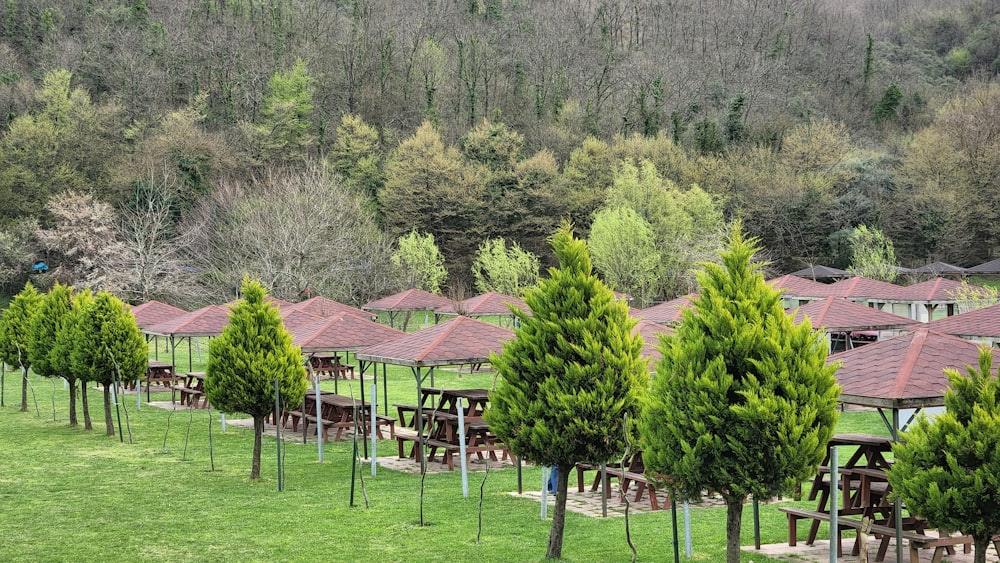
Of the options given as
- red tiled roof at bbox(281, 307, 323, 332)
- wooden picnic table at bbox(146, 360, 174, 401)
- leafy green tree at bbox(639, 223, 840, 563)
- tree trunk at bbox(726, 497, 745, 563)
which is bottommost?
tree trunk at bbox(726, 497, 745, 563)

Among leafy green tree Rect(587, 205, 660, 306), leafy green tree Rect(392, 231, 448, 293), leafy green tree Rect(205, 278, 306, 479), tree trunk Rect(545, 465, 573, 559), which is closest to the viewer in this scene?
tree trunk Rect(545, 465, 573, 559)

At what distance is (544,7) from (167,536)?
103m

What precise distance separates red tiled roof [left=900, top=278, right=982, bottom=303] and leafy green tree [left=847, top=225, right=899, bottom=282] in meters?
12.7

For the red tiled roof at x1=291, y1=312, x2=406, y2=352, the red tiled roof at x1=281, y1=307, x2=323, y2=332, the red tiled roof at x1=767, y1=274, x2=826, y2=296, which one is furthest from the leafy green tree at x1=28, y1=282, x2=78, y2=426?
the red tiled roof at x1=767, y1=274, x2=826, y2=296

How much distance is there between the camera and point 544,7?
109438 millimetres

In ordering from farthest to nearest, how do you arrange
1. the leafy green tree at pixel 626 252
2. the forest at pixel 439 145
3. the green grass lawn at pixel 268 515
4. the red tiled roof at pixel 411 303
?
the forest at pixel 439 145 → the leafy green tree at pixel 626 252 → the red tiled roof at pixel 411 303 → the green grass lawn at pixel 268 515

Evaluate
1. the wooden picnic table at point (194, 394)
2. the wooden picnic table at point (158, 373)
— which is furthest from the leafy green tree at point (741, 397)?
the wooden picnic table at point (158, 373)

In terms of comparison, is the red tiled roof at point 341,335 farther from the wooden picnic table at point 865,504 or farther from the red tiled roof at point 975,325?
the red tiled roof at point 975,325

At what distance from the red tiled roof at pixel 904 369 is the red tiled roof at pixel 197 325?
17.6 meters

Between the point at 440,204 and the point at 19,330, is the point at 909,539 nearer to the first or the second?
the point at 19,330

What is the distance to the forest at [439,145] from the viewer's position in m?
53.4

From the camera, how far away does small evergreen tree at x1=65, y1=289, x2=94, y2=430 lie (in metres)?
20.1

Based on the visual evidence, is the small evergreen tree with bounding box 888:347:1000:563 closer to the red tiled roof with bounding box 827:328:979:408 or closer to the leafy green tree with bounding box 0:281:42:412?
the red tiled roof with bounding box 827:328:979:408

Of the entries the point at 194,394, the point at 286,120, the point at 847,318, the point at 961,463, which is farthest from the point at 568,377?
the point at 286,120
